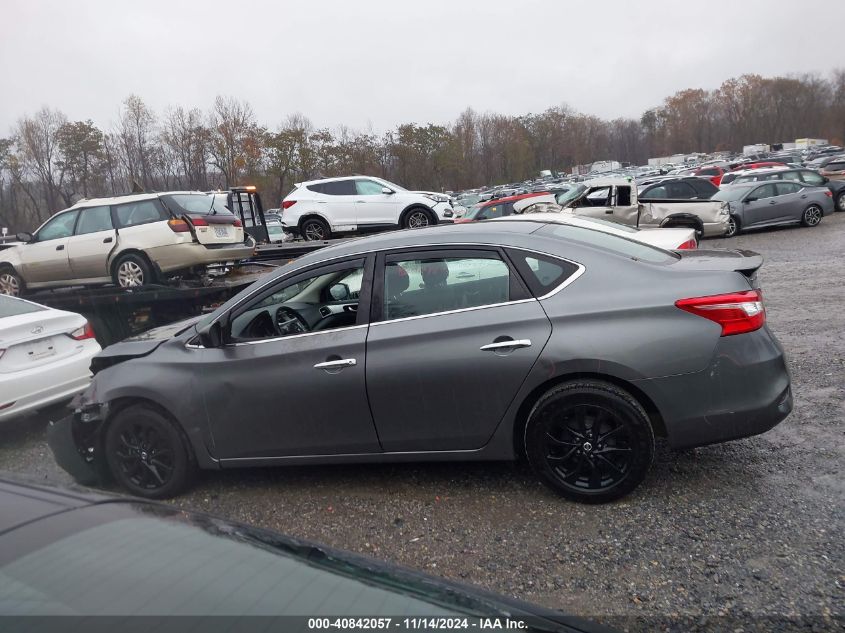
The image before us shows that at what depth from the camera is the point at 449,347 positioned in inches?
148

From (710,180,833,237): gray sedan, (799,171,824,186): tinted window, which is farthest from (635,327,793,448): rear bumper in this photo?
(799,171,824,186): tinted window

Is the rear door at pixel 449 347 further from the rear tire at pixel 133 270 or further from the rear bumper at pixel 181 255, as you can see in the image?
the rear tire at pixel 133 270

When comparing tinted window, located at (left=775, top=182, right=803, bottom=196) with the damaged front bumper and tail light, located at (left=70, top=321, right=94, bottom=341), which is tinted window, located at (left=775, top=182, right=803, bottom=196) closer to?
tail light, located at (left=70, top=321, right=94, bottom=341)

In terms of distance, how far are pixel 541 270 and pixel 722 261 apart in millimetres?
1247

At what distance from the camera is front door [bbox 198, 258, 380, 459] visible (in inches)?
155

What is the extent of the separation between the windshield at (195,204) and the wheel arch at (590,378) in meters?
7.08

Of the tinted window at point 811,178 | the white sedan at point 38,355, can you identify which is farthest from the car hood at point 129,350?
the tinted window at point 811,178

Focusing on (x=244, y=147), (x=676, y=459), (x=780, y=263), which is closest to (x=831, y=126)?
(x=244, y=147)

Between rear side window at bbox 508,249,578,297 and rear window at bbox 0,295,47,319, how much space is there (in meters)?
5.27

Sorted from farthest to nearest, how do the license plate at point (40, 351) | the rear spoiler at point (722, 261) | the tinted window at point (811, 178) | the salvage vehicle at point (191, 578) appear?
1. the tinted window at point (811, 178)
2. the license plate at point (40, 351)
3. the rear spoiler at point (722, 261)
4. the salvage vehicle at point (191, 578)

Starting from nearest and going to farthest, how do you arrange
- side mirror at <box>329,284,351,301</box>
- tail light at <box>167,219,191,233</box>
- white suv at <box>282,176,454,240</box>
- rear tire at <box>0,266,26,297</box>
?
side mirror at <box>329,284,351,301</box>
tail light at <box>167,219,191,233</box>
rear tire at <box>0,266,26,297</box>
white suv at <box>282,176,454,240</box>

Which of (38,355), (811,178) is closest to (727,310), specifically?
(38,355)

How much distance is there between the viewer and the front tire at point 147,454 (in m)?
4.30

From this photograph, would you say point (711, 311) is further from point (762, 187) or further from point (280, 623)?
point (762, 187)
